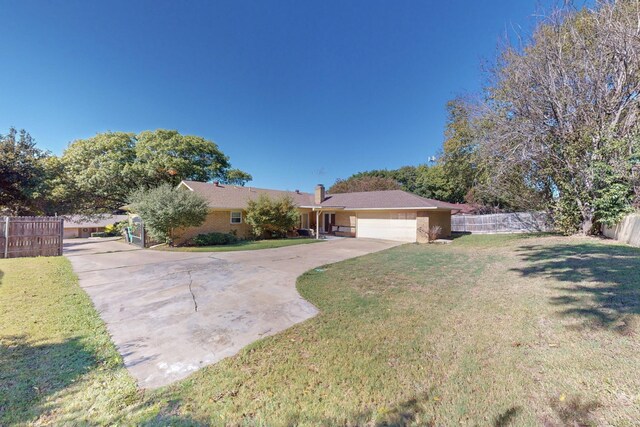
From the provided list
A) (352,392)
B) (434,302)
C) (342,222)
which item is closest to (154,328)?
(352,392)

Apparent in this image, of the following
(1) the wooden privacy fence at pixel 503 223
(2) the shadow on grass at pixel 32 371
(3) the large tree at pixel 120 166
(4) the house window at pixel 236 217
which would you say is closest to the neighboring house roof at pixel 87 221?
(3) the large tree at pixel 120 166

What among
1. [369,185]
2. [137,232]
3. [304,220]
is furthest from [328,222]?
[369,185]

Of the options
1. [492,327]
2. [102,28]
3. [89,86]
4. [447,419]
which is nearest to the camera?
[447,419]

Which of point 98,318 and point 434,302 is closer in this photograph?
point 98,318

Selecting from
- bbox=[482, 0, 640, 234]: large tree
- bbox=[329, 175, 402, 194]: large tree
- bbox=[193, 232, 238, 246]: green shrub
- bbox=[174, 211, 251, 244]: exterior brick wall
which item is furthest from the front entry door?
bbox=[329, 175, 402, 194]: large tree

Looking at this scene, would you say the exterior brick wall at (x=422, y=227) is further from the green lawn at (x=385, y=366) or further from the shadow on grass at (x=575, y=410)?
the shadow on grass at (x=575, y=410)

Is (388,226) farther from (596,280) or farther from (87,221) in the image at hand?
(87,221)

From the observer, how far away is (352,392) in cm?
261

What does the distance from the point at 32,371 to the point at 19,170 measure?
1968 cm

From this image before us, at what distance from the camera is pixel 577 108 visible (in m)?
11.3

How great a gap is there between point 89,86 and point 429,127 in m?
24.4

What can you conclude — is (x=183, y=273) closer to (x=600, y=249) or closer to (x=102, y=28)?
(x=102, y=28)

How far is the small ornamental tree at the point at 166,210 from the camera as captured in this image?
13.8 metres

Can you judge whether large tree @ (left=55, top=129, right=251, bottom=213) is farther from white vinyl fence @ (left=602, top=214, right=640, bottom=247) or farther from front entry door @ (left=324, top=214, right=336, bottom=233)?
white vinyl fence @ (left=602, top=214, right=640, bottom=247)
